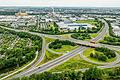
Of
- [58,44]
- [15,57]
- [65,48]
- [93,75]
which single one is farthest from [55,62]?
[58,44]

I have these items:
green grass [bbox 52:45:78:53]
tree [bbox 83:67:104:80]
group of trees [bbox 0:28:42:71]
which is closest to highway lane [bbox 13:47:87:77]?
green grass [bbox 52:45:78:53]

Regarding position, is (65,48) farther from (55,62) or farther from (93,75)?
(93,75)

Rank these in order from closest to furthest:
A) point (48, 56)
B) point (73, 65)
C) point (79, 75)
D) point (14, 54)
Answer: point (79, 75) < point (73, 65) < point (14, 54) < point (48, 56)

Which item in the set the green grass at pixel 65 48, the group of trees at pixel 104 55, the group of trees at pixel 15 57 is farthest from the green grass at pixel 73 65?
the group of trees at pixel 15 57

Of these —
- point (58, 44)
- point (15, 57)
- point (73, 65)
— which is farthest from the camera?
point (58, 44)

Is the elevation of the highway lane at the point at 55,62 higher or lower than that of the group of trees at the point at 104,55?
lower

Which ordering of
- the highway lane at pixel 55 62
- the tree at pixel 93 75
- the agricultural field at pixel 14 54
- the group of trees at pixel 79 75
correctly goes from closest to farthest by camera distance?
1. the group of trees at pixel 79 75
2. the tree at pixel 93 75
3. the highway lane at pixel 55 62
4. the agricultural field at pixel 14 54

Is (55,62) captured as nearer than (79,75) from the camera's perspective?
No

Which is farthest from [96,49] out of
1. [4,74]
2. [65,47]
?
[4,74]

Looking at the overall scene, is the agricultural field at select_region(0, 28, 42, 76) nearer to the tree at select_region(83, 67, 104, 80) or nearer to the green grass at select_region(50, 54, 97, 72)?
the green grass at select_region(50, 54, 97, 72)

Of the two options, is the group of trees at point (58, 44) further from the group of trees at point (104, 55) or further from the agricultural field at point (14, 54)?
the group of trees at point (104, 55)

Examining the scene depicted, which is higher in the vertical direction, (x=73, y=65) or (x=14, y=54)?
(x=73, y=65)

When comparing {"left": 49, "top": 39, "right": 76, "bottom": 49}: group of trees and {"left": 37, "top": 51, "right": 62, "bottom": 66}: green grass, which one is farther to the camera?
{"left": 49, "top": 39, "right": 76, "bottom": 49}: group of trees

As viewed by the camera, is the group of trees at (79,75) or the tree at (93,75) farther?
the tree at (93,75)
